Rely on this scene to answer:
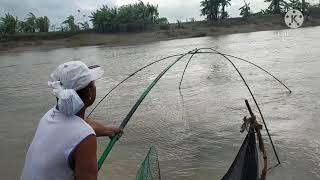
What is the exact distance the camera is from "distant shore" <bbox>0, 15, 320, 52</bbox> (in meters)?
36.4

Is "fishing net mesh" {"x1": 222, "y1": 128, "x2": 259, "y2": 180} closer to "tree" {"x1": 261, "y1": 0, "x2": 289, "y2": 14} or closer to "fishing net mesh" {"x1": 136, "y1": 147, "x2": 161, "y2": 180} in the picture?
"fishing net mesh" {"x1": 136, "y1": 147, "x2": 161, "y2": 180}

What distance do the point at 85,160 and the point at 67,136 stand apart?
151 mm

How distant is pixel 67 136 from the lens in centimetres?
221

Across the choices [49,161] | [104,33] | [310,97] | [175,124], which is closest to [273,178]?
[175,124]

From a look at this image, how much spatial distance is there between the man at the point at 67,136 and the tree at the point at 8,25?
38897 millimetres

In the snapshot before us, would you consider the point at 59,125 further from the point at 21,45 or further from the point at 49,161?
the point at 21,45

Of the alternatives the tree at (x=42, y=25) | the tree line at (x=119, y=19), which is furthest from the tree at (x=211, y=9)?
the tree at (x=42, y=25)

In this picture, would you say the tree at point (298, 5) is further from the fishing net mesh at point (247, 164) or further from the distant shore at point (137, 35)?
the fishing net mesh at point (247, 164)

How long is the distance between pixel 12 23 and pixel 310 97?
115 ft

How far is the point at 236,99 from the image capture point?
31.3ft

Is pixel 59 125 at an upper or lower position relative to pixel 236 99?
upper

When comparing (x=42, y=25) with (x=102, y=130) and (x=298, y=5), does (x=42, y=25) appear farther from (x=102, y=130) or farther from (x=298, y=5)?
(x=102, y=130)

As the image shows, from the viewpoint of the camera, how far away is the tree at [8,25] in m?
39.5
